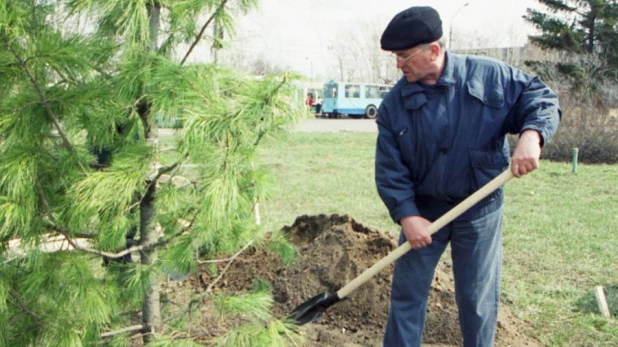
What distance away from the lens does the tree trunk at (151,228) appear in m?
2.27

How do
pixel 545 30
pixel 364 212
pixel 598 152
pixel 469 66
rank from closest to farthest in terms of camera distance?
pixel 469 66 → pixel 364 212 → pixel 598 152 → pixel 545 30

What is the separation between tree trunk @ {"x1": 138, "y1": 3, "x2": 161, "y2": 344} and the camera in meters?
2.27

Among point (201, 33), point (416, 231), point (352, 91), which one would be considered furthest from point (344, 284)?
point (352, 91)

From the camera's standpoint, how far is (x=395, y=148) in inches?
108

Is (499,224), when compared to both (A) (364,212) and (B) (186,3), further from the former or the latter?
(A) (364,212)

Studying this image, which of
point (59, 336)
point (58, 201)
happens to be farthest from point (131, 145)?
point (59, 336)

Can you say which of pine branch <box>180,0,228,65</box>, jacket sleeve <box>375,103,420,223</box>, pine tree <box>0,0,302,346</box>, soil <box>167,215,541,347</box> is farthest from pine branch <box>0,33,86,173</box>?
soil <box>167,215,541,347</box>

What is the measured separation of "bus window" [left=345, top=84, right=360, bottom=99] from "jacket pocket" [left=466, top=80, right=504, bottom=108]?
32.5 metres

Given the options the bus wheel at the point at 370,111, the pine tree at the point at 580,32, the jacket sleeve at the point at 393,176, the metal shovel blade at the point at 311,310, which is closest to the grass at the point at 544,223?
the jacket sleeve at the point at 393,176

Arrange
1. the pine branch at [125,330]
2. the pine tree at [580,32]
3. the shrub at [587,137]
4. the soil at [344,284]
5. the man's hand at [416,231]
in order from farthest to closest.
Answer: the pine tree at [580,32] < the shrub at [587,137] < the soil at [344,284] < the man's hand at [416,231] < the pine branch at [125,330]

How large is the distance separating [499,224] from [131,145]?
1.62 metres

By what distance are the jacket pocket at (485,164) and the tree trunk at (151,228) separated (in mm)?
1306

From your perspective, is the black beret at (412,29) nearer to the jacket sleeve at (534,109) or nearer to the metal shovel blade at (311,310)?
the jacket sleeve at (534,109)

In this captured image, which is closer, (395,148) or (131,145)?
(131,145)
